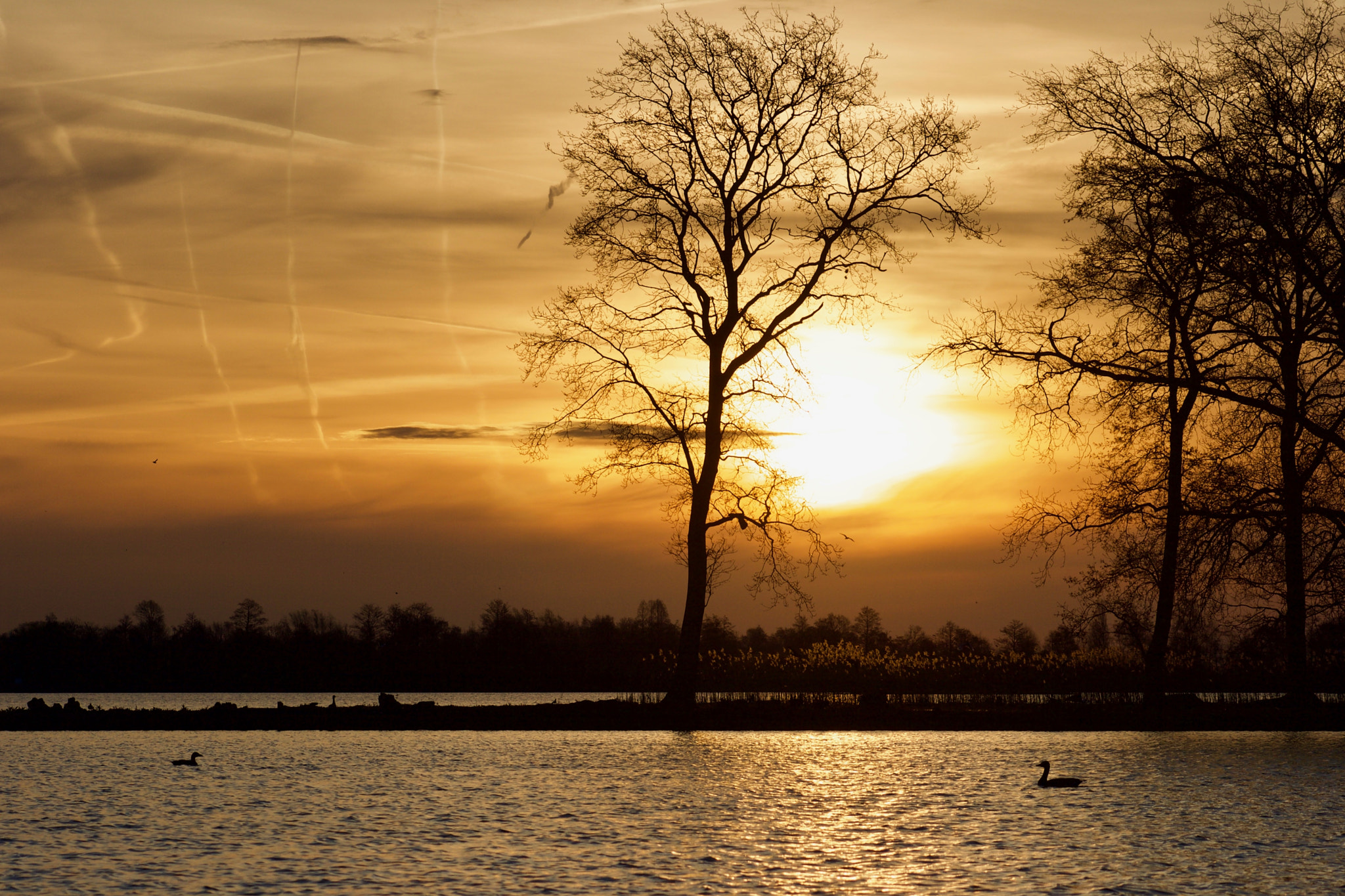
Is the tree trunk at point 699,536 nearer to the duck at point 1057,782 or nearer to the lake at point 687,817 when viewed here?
the lake at point 687,817

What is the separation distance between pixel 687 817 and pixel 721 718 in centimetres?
1097

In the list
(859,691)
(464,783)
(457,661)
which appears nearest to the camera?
(464,783)

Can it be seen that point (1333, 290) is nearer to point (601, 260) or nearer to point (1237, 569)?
point (1237, 569)

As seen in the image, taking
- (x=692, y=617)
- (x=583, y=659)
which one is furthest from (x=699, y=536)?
(x=583, y=659)

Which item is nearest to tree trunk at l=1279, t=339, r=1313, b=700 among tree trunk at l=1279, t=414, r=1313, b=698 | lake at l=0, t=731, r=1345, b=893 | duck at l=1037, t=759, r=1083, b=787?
tree trunk at l=1279, t=414, r=1313, b=698

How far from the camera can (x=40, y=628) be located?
96.6 metres

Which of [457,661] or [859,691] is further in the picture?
[457,661]

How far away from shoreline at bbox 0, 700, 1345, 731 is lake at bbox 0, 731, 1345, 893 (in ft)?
1.60

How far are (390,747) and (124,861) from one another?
1317 centimetres

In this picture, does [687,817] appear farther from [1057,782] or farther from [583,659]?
[583,659]

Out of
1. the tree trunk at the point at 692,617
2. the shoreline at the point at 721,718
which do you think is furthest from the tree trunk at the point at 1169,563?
the tree trunk at the point at 692,617

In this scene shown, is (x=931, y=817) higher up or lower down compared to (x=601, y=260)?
lower down

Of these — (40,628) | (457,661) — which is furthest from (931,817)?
(40,628)

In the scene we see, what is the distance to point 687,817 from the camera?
1748 centimetres
